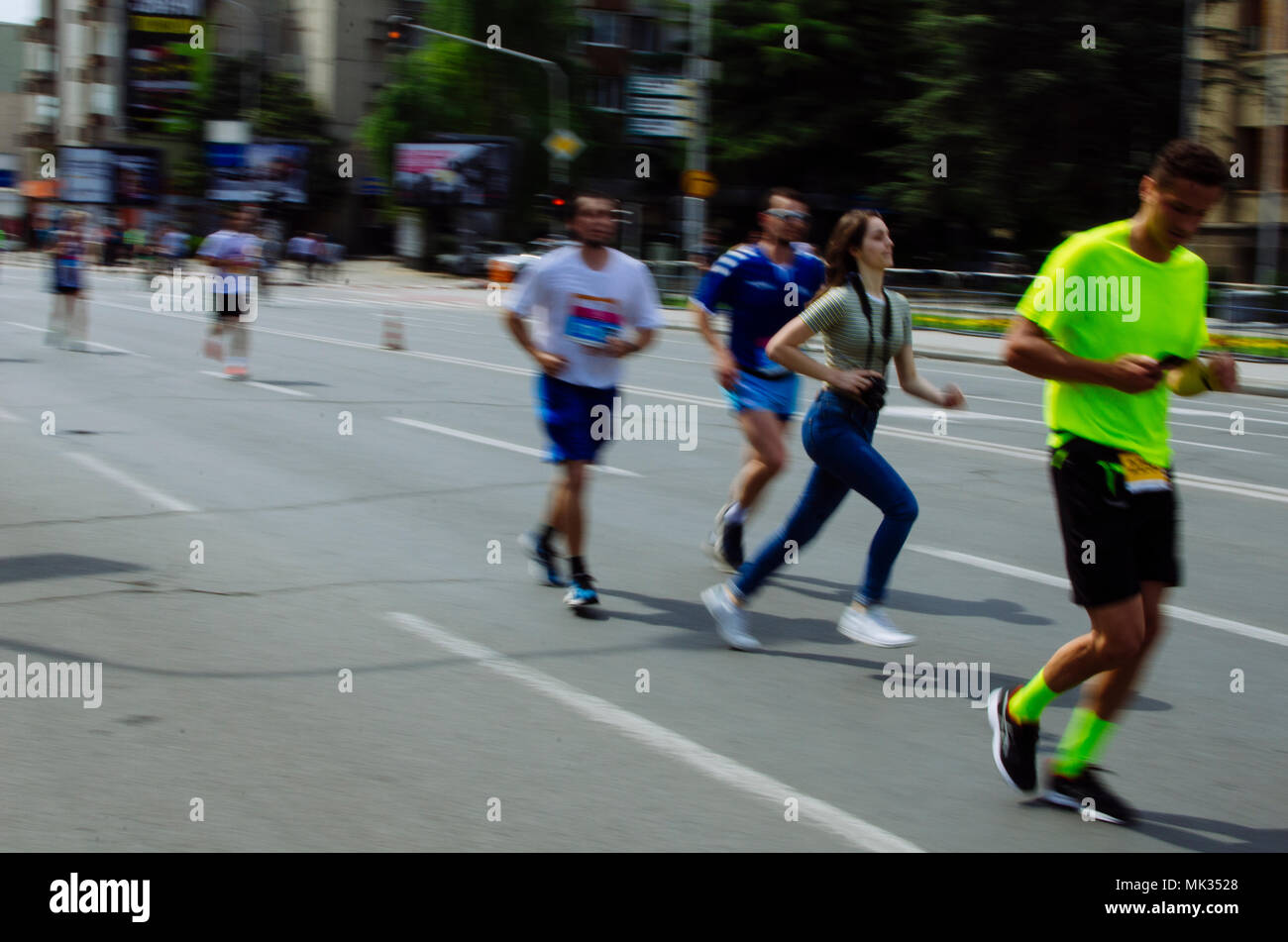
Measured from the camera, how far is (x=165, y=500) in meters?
8.99

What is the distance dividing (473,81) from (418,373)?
144 feet

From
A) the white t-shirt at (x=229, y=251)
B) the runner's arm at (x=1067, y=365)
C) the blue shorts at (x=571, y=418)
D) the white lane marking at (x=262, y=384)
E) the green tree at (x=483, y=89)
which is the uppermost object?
the green tree at (x=483, y=89)

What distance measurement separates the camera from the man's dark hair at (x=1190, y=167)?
12.6 feet

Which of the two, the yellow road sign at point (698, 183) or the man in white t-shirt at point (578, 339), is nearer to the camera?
the man in white t-shirt at point (578, 339)

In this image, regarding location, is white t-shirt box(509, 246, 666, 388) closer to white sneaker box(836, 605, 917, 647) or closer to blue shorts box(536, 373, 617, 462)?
blue shorts box(536, 373, 617, 462)

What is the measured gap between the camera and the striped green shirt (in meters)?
5.88

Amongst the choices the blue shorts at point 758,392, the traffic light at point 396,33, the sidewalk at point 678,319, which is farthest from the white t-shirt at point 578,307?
the traffic light at point 396,33

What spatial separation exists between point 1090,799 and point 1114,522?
2.68ft

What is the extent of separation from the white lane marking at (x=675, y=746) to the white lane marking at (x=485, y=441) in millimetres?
4247

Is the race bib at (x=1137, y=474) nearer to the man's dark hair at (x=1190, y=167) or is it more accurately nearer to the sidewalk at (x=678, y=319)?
the man's dark hair at (x=1190, y=167)

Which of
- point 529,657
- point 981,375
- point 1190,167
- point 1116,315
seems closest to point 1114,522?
point 1116,315

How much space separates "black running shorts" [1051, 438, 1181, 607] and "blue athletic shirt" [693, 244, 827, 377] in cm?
331

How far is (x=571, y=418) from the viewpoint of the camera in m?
6.73

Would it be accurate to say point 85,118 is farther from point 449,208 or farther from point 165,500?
point 165,500
